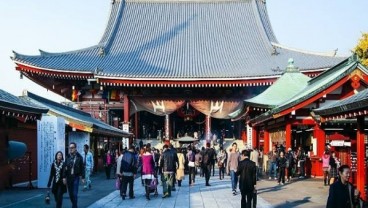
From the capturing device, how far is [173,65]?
42.5m

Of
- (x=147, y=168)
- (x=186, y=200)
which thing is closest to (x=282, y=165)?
(x=186, y=200)

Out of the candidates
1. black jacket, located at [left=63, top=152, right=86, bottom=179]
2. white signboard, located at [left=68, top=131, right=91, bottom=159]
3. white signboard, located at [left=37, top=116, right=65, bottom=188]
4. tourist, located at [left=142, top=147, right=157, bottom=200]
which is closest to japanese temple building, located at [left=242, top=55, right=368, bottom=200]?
tourist, located at [left=142, top=147, right=157, bottom=200]

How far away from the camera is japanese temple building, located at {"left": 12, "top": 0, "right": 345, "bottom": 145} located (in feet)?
127

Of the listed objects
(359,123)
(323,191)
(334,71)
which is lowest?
(323,191)

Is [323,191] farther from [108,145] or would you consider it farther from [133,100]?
[133,100]

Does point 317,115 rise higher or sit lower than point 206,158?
higher

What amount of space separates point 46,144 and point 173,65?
938 inches

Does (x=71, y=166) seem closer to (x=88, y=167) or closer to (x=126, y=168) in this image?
(x=126, y=168)

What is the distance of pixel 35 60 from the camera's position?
127 feet

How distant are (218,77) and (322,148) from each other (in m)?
15.5

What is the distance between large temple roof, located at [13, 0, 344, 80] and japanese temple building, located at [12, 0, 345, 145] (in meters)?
0.08

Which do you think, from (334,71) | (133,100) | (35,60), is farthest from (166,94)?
(334,71)

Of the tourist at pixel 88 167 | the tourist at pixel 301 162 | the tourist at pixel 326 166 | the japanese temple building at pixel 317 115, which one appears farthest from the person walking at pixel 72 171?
the tourist at pixel 301 162

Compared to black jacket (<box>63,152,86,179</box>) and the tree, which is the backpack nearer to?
black jacket (<box>63,152,86,179</box>)
